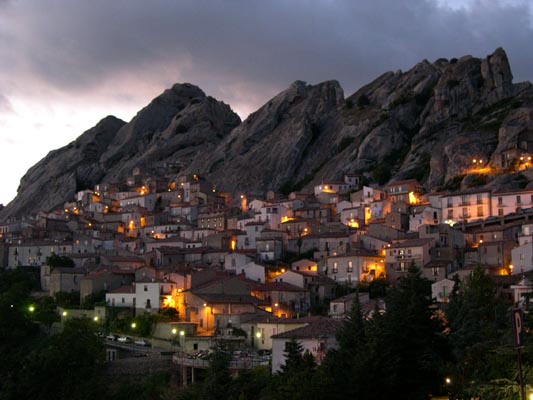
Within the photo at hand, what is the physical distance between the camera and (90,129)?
6496 inches

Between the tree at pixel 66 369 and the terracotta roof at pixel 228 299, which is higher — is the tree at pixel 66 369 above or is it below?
below

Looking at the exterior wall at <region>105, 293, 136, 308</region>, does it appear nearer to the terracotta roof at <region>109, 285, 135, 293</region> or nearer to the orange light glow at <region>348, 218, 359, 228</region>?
the terracotta roof at <region>109, 285, 135, 293</region>

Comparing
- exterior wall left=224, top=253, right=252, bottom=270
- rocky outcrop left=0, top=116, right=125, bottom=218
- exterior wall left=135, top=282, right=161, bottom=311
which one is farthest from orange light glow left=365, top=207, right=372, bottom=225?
rocky outcrop left=0, top=116, right=125, bottom=218

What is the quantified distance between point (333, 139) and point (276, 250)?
44.3m

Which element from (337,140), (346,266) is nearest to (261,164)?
(337,140)

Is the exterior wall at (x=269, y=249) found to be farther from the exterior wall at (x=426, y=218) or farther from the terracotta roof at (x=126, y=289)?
the terracotta roof at (x=126, y=289)

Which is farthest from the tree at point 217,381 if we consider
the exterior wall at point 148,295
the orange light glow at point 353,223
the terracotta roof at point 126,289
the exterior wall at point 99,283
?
the orange light glow at point 353,223

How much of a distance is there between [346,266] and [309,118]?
60.9 m

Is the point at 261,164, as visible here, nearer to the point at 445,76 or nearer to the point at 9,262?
the point at 445,76

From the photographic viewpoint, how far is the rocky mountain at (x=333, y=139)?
95.6 meters

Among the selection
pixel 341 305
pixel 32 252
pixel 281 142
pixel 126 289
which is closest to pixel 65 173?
pixel 281 142

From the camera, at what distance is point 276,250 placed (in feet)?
268

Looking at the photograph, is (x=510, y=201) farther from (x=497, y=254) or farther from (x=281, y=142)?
(x=281, y=142)

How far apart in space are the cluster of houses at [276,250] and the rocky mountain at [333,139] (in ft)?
23.9
